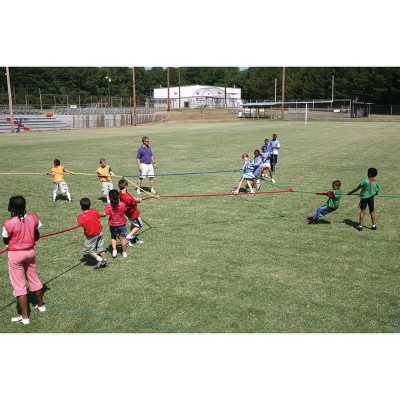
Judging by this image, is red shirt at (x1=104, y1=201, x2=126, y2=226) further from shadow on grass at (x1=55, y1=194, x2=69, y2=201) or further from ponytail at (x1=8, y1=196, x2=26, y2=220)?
shadow on grass at (x1=55, y1=194, x2=69, y2=201)

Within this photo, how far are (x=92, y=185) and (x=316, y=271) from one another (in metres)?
11.8

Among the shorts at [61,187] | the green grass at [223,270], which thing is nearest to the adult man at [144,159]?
the green grass at [223,270]

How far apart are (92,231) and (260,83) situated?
107897 mm

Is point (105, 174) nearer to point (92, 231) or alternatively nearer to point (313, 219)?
point (92, 231)

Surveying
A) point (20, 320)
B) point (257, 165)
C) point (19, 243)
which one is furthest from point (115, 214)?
point (257, 165)

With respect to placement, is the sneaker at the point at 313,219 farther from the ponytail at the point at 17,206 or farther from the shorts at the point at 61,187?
the shorts at the point at 61,187

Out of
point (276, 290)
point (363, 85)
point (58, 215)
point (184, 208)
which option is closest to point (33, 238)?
point (276, 290)

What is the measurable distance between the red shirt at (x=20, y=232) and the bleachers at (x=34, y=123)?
49.8m

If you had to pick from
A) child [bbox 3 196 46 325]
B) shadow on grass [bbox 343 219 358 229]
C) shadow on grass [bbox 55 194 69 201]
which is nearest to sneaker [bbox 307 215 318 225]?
shadow on grass [bbox 343 219 358 229]

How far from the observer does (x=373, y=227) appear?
11.6 metres

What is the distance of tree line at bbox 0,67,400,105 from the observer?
80.7 m

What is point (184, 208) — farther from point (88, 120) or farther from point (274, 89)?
point (274, 89)

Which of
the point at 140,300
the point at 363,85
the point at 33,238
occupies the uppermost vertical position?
the point at 363,85

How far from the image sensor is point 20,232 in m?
6.64
